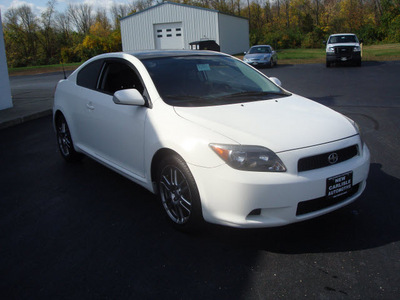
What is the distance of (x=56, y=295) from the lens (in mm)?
2740

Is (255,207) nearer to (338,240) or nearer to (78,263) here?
(338,240)

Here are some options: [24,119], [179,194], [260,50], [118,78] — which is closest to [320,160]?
[179,194]

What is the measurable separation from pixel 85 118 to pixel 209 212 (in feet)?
8.09

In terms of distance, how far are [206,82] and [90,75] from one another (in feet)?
5.48

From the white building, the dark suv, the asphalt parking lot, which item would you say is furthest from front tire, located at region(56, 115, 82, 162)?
the white building

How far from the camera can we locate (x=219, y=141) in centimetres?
311

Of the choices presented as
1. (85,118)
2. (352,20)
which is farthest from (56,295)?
(352,20)

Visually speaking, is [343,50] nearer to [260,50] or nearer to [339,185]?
[260,50]

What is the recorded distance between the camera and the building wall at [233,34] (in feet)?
121

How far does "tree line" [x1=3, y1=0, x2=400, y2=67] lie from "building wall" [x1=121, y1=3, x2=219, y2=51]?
7089mm

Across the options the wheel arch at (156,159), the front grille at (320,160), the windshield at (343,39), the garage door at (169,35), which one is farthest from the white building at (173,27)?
the front grille at (320,160)

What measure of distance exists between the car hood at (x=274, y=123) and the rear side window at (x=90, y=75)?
1742 millimetres

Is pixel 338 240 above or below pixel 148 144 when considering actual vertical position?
below

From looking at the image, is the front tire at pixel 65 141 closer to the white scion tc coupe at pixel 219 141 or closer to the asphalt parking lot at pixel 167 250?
the asphalt parking lot at pixel 167 250
